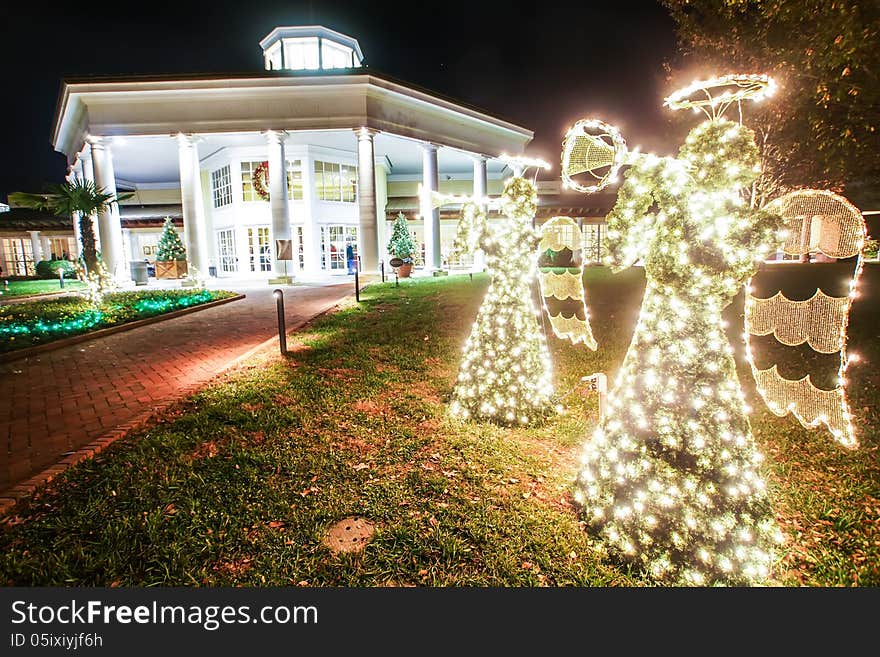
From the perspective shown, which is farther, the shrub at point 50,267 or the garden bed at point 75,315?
the shrub at point 50,267

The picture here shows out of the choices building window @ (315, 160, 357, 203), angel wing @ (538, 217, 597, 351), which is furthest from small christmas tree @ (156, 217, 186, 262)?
angel wing @ (538, 217, 597, 351)

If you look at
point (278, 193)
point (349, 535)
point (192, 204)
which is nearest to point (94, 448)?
point (349, 535)

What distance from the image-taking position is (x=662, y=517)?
2508 mm

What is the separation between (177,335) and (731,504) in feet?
32.2

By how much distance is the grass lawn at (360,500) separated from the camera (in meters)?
2.54

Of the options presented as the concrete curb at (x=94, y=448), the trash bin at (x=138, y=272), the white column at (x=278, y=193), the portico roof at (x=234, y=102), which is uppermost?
the portico roof at (x=234, y=102)

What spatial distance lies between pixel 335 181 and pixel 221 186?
266 inches

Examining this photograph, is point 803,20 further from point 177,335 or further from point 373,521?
point 177,335

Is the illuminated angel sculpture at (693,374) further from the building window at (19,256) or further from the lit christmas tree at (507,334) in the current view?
the building window at (19,256)

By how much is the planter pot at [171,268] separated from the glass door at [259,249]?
383 cm

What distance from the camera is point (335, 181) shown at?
23.6 metres

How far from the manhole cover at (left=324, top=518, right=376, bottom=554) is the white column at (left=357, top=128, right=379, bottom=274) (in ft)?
58.3

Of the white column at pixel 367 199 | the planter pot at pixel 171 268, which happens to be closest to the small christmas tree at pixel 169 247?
the planter pot at pixel 171 268

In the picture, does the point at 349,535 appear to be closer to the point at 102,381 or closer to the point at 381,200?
the point at 102,381
